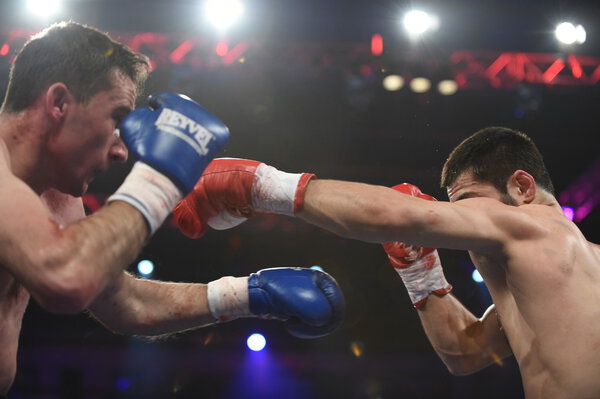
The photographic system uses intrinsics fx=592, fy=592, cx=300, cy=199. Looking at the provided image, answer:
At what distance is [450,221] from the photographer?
5.88 ft

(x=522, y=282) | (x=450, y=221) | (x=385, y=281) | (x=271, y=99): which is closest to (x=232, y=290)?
(x=450, y=221)

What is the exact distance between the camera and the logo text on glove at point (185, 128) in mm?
1604

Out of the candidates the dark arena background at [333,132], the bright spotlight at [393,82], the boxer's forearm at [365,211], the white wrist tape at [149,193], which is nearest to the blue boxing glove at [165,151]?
the white wrist tape at [149,193]

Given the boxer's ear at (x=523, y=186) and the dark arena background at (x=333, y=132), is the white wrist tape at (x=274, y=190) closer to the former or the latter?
the boxer's ear at (x=523, y=186)

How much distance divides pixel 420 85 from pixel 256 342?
10.9 feet

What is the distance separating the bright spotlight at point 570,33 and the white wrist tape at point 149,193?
509cm

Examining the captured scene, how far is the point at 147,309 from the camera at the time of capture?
210 cm

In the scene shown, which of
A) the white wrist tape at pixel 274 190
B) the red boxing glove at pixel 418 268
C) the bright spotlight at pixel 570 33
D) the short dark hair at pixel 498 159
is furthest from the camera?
the bright spotlight at pixel 570 33

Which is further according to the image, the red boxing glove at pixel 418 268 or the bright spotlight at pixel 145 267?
the bright spotlight at pixel 145 267

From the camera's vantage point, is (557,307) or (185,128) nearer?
(185,128)

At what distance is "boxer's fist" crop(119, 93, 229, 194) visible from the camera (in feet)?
5.12

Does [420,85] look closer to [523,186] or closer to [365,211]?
[523,186]

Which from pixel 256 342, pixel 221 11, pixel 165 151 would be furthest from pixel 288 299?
pixel 256 342

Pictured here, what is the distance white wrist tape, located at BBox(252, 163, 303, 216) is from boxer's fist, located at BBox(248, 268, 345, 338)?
257 mm
